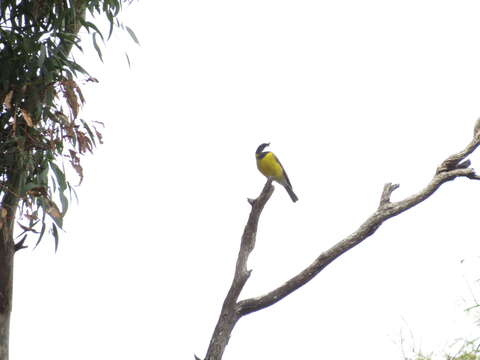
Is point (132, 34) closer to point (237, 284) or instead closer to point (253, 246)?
point (253, 246)

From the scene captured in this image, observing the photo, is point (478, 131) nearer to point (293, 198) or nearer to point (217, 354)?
point (217, 354)

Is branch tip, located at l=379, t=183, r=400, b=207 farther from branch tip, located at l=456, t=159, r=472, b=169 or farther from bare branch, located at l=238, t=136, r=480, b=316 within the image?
branch tip, located at l=456, t=159, r=472, b=169

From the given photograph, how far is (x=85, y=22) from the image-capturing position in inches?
178

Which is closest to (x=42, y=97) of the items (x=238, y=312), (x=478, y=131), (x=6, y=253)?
(x=6, y=253)

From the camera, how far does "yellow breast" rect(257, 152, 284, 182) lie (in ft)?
23.2

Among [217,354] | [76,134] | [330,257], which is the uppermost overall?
[76,134]

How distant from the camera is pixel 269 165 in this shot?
7062mm

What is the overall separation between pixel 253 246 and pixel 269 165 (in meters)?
2.86

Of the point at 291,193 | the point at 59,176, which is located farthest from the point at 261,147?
the point at 59,176

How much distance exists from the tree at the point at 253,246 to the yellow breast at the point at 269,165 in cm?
273

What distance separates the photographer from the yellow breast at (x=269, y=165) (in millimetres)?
7062

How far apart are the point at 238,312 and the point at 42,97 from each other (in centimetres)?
181

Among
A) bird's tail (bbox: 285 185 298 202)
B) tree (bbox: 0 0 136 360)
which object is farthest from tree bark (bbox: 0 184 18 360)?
bird's tail (bbox: 285 185 298 202)

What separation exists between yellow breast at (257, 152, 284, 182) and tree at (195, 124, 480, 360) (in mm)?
2732
